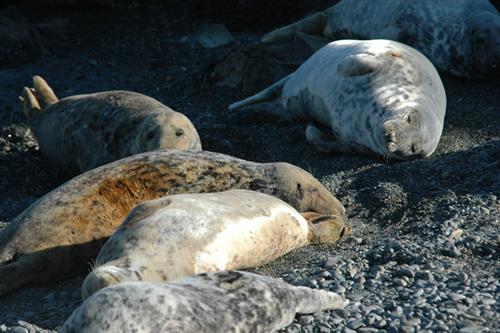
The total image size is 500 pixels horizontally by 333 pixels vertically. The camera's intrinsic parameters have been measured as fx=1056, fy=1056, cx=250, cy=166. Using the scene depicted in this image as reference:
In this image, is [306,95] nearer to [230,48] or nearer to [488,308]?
[230,48]

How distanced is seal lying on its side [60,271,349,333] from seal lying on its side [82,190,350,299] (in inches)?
15.5

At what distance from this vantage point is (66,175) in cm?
813

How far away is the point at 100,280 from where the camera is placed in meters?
4.57

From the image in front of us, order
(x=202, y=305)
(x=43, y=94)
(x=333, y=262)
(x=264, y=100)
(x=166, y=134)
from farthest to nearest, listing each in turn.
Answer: (x=264, y=100) < (x=43, y=94) < (x=166, y=134) < (x=333, y=262) < (x=202, y=305)

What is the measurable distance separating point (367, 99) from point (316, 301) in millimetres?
3522

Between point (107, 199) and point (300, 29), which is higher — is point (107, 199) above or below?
above

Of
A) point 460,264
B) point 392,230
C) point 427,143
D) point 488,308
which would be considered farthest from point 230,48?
point 488,308

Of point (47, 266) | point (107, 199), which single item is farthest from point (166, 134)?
point (47, 266)

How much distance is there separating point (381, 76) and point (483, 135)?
905 mm

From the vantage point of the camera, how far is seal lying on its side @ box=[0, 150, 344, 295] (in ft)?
18.6

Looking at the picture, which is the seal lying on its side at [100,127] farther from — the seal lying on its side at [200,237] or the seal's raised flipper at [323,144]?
the seal lying on its side at [200,237]

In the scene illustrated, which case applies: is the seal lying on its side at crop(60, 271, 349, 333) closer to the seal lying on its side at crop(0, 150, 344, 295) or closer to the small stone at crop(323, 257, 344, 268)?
the small stone at crop(323, 257, 344, 268)

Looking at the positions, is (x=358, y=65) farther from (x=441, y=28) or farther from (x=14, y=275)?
(x=14, y=275)

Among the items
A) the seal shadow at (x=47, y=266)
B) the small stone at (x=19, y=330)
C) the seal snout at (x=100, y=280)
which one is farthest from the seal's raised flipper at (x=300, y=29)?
the small stone at (x=19, y=330)
